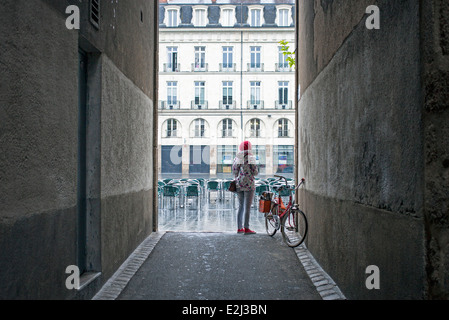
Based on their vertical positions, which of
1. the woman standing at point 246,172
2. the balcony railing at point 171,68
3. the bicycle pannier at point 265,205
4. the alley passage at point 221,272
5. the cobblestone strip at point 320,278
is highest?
the balcony railing at point 171,68

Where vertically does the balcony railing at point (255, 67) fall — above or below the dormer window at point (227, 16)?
below

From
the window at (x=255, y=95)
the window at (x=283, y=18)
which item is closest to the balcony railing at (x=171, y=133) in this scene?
the window at (x=255, y=95)

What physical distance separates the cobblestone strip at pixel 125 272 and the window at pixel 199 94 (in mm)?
32302

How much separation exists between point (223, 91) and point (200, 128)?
164 inches

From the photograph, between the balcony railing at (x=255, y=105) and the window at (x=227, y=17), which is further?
the window at (x=227, y=17)

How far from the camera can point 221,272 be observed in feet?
16.9

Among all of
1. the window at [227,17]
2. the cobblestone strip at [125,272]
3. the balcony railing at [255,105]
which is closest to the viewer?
the cobblestone strip at [125,272]

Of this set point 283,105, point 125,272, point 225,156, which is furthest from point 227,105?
point 125,272

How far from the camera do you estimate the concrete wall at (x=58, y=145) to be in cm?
258

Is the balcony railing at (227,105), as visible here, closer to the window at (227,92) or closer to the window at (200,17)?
the window at (227,92)

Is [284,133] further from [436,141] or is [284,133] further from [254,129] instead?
[436,141]

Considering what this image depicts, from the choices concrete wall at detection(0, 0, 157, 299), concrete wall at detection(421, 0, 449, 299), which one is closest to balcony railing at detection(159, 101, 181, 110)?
concrete wall at detection(0, 0, 157, 299)

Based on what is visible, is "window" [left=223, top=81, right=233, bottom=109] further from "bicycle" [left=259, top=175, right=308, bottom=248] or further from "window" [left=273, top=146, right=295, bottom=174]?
"bicycle" [left=259, top=175, right=308, bottom=248]

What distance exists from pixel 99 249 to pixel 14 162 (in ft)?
6.77
